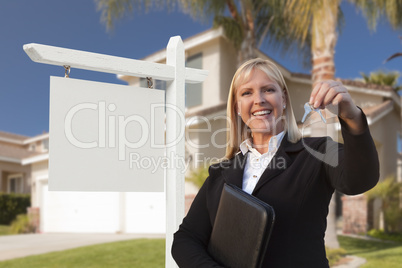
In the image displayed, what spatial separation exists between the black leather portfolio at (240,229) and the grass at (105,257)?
5317 mm

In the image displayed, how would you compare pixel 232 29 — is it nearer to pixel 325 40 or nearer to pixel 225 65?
pixel 225 65

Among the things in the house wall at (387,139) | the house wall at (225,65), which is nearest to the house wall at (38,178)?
the house wall at (225,65)

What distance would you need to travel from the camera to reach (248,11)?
12156 millimetres

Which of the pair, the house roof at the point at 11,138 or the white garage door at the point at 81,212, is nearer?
the white garage door at the point at 81,212

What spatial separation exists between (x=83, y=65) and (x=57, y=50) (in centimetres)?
15

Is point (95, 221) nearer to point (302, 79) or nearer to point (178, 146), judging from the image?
point (302, 79)

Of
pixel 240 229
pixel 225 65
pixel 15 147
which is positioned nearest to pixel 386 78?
pixel 225 65

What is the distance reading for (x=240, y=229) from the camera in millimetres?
1543

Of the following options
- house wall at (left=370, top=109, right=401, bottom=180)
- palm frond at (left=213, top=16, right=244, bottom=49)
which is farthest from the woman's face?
house wall at (left=370, top=109, right=401, bottom=180)

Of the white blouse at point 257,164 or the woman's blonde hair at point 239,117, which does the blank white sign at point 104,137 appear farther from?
the white blouse at point 257,164

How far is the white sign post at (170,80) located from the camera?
2283 mm

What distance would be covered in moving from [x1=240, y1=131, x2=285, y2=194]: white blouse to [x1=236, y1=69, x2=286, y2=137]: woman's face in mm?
47

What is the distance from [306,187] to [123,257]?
253 inches

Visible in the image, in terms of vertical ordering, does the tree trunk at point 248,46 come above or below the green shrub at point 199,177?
above
